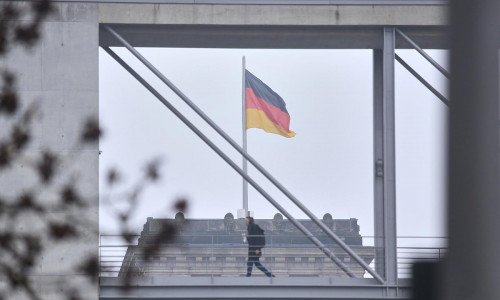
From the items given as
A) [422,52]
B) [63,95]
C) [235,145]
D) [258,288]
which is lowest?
[258,288]

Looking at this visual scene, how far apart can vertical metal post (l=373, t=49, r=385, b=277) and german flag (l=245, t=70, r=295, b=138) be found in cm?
446

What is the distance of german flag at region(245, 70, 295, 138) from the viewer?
27.2 m

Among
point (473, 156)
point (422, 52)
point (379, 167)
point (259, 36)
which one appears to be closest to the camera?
point (473, 156)

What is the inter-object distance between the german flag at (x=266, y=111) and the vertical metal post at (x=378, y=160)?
446 centimetres

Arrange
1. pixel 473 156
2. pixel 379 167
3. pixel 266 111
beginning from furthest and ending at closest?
1. pixel 266 111
2. pixel 379 167
3. pixel 473 156

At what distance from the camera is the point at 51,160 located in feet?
23.1

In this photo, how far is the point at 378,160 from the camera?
2242 cm

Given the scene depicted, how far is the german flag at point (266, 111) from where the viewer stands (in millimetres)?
27172

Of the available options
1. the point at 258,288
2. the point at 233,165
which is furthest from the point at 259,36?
the point at 258,288

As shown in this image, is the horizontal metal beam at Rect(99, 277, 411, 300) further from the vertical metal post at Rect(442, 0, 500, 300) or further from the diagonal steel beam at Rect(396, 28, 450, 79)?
the vertical metal post at Rect(442, 0, 500, 300)

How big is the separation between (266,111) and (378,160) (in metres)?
5.77

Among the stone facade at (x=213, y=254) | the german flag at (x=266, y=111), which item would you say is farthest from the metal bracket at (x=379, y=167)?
the german flag at (x=266, y=111)

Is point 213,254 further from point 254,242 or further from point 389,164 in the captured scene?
point 389,164

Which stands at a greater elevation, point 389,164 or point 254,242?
point 389,164
